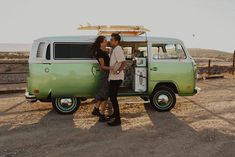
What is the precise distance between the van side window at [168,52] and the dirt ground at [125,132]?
1.66m

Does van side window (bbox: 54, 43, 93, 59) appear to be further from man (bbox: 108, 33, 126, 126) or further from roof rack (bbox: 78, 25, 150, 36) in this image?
man (bbox: 108, 33, 126, 126)

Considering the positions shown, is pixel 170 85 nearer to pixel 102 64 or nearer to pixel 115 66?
pixel 102 64

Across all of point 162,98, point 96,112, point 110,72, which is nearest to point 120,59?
point 110,72

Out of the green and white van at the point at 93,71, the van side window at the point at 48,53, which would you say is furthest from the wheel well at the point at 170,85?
the van side window at the point at 48,53

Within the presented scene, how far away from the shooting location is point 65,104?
31.0 feet

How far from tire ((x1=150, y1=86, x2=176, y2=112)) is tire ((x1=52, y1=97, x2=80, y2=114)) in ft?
7.48

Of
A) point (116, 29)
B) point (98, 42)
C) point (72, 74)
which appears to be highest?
point (116, 29)

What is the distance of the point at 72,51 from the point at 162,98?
3.00 meters

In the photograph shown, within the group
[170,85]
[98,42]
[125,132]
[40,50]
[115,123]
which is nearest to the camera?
[125,132]

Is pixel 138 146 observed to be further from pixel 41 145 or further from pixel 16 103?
pixel 16 103

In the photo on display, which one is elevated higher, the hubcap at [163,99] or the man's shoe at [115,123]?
the hubcap at [163,99]

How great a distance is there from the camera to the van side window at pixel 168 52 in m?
9.80

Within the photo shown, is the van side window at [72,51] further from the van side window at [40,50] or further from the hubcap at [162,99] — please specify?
the hubcap at [162,99]

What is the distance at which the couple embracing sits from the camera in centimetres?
795
